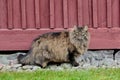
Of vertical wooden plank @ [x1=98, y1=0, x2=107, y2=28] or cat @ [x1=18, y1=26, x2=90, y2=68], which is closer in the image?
cat @ [x1=18, y1=26, x2=90, y2=68]

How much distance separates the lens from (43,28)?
11.9 metres

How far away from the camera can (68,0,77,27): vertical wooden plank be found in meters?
11.9

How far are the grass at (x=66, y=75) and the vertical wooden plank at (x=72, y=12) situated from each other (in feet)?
6.77

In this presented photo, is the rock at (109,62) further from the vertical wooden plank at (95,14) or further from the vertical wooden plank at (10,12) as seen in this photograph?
the vertical wooden plank at (10,12)

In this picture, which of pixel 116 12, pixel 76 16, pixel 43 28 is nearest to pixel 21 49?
pixel 43 28

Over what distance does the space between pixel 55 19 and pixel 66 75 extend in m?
2.57

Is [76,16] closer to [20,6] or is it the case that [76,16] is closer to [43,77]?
[20,6]

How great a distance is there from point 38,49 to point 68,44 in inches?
24.7

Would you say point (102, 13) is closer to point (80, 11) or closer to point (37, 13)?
point (80, 11)

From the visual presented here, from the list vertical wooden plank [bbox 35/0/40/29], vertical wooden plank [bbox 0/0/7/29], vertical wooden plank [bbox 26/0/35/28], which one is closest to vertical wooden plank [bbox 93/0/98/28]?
vertical wooden plank [bbox 35/0/40/29]

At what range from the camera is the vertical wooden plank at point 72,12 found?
11.9 m

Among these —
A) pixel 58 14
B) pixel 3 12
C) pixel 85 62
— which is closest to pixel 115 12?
pixel 58 14

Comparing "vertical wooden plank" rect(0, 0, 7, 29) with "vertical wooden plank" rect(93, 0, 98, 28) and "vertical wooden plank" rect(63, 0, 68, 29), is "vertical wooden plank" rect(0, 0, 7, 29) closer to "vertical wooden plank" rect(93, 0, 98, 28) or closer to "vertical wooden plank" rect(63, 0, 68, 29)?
"vertical wooden plank" rect(63, 0, 68, 29)

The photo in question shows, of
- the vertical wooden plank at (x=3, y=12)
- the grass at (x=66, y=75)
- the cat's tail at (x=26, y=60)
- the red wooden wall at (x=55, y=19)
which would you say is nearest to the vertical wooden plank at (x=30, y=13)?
the red wooden wall at (x=55, y=19)
